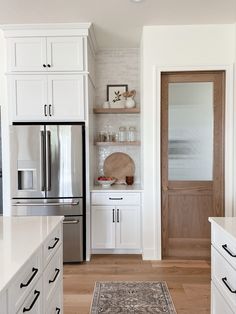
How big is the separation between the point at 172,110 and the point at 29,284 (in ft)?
9.49

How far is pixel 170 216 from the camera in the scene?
3801 mm

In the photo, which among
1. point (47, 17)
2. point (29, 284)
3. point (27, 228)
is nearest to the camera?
point (29, 284)

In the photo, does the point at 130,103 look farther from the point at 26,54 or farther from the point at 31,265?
the point at 31,265

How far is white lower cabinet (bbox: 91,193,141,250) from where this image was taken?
12.6ft

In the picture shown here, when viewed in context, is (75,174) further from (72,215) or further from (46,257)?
(46,257)

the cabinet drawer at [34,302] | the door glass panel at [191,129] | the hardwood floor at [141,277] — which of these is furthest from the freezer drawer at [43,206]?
the cabinet drawer at [34,302]

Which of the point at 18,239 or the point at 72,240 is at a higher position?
the point at 18,239

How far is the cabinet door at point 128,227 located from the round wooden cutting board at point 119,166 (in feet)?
2.42

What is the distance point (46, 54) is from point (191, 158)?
2.24 m

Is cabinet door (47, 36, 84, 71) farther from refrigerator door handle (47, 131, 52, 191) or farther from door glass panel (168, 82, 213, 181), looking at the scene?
door glass panel (168, 82, 213, 181)

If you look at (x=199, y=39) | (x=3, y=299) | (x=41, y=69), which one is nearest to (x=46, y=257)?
(x=3, y=299)

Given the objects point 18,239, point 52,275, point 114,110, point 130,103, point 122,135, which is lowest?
point 52,275

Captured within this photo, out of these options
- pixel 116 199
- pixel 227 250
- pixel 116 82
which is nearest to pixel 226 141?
pixel 116 199

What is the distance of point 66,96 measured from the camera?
3670mm
